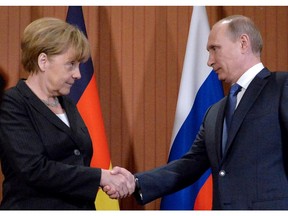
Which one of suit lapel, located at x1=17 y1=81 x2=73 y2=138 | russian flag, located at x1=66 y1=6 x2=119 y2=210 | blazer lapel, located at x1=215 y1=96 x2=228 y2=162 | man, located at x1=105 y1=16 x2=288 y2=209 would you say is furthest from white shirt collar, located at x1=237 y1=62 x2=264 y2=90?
russian flag, located at x1=66 y1=6 x2=119 y2=210

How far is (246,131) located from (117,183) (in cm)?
60

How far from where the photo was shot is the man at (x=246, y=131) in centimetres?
215

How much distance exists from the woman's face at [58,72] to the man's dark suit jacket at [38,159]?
0.10 meters

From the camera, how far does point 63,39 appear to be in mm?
2209

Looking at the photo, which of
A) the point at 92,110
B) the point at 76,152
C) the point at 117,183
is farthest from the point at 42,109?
the point at 92,110

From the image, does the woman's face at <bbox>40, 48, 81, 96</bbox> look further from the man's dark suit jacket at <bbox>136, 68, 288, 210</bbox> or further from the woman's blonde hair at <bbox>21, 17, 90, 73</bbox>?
the man's dark suit jacket at <bbox>136, 68, 288, 210</bbox>

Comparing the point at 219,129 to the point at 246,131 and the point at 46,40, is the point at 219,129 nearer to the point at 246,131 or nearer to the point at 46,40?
the point at 246,131

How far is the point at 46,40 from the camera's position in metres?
2.19

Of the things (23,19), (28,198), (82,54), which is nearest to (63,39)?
(82,54)

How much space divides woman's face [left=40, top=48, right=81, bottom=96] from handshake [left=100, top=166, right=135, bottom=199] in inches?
14.9

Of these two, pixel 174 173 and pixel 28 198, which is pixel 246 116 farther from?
pixel 28 198

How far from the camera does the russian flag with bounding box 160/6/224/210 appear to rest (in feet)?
10.5

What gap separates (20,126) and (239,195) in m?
0.86

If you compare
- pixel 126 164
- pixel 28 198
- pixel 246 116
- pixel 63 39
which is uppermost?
pixel 63 39
